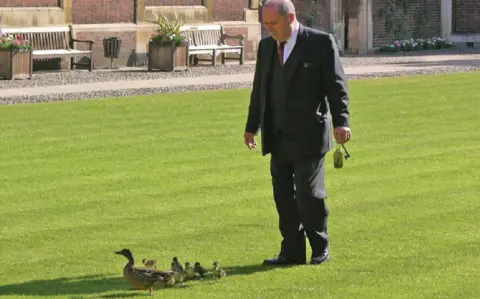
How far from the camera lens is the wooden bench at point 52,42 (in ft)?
91.9

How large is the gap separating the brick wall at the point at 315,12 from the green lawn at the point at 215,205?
1878cm

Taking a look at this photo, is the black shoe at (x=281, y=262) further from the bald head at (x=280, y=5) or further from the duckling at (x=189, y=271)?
the bald head at (x=280, y=5)

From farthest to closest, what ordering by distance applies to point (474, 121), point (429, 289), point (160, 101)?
point (160, 101) < point (474, 121) < point (429, 289)

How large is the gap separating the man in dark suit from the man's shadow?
4.04 feet

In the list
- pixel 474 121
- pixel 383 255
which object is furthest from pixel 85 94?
pixel 383 255

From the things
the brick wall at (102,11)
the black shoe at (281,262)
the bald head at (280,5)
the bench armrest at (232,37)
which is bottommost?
the black shoe at (281,262)

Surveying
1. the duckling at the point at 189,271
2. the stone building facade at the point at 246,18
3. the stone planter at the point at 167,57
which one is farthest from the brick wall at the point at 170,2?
the duckling at the point at 189,271

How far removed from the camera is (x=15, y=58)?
2639 cm

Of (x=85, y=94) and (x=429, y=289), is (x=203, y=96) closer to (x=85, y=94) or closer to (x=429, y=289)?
(x=85, y=94)

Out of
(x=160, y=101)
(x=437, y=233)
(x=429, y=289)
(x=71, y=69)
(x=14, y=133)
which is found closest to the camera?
(x=429, y=289)

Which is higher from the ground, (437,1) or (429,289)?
(437,1)

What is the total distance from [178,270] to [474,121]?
1089cm

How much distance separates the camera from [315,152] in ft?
30.8

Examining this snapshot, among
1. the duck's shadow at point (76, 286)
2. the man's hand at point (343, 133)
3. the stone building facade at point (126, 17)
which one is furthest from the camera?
the stone building facade at point (126, 17)
